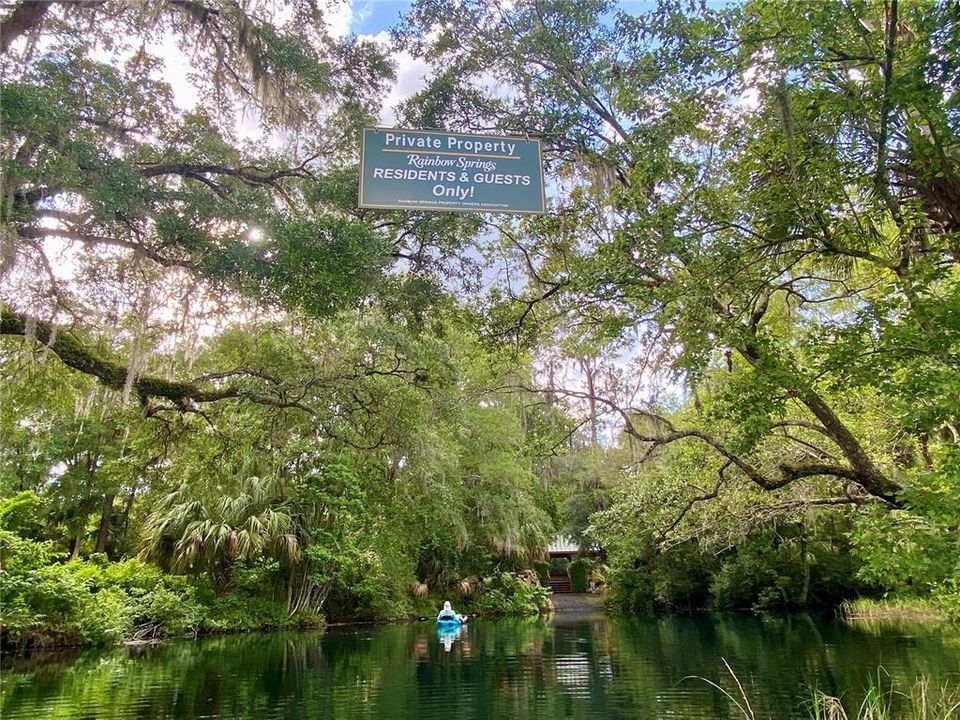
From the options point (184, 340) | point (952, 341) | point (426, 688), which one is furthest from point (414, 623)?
point (952, 341)

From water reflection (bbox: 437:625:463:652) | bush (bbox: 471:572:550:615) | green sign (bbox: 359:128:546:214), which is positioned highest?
green sign (bbox: 359:128:546:214)

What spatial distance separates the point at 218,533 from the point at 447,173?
40.5ft

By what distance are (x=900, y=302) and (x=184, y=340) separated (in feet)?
25.9

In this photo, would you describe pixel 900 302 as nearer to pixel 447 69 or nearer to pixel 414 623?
pixel 447 69

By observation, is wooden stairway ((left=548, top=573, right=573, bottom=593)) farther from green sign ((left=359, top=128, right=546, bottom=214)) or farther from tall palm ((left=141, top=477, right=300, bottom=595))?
green sign ((left=359, top=128, right=546, bottom=214))

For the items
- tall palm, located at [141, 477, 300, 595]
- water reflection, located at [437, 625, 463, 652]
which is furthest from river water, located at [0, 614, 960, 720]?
tall palm, located at [141, 477, 300, 595]

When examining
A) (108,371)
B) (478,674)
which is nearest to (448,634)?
(478,674)

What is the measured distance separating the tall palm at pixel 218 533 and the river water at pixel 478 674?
167 centimetres

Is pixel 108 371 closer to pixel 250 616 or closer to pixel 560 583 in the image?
pixel 250 616

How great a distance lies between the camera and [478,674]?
9.16 metres

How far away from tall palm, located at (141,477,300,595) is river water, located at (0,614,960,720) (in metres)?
1.67

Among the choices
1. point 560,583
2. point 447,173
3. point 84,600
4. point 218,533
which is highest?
point 447,173

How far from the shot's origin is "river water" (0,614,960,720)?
21.8 ft

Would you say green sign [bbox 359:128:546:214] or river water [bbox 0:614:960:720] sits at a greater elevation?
green sign [bbox 359:128:546:214]
